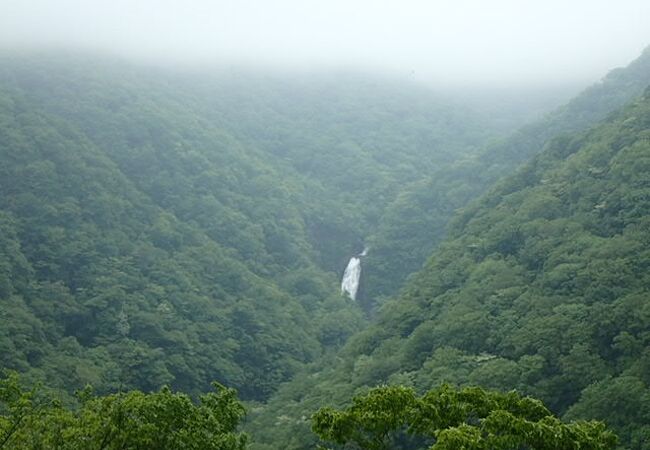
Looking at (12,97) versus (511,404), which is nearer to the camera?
(511,404)

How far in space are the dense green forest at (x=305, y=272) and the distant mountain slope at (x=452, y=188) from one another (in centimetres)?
48

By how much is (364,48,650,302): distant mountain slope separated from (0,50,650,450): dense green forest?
0.48 m

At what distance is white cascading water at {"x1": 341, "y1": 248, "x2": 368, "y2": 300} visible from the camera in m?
111

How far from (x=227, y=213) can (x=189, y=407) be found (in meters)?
87.1

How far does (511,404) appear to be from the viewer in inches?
762

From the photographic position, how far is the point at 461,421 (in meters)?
19.1

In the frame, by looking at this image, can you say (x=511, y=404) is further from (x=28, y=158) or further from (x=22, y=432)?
(x=28, y=158)

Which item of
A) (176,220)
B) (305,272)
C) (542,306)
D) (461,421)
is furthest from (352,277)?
(461,421)

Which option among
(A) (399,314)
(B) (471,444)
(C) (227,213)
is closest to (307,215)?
(C) (227,213)

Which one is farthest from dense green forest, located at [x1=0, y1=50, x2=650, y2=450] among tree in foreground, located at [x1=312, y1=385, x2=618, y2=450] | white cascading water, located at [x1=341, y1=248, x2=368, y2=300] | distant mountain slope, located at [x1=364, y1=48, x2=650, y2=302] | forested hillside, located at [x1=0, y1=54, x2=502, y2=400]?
white cascading water, located at [x1=341, y1=248, x2=368, y2=300]

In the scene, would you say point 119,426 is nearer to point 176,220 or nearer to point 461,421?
point 461,421

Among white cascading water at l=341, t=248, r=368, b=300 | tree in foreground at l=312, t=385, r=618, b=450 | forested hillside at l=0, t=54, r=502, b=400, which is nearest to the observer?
tree in foreground at l=312, t=385, r=618, b=450

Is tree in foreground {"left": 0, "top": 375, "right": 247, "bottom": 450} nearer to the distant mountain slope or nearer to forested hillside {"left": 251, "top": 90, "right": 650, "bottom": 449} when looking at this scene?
forested hillside {"left": 251, "top": 90, "right": 650, "bottom": 449}

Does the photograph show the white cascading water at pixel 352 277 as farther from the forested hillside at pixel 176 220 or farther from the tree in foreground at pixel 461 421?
the tree in foreground at pixel 461 421
